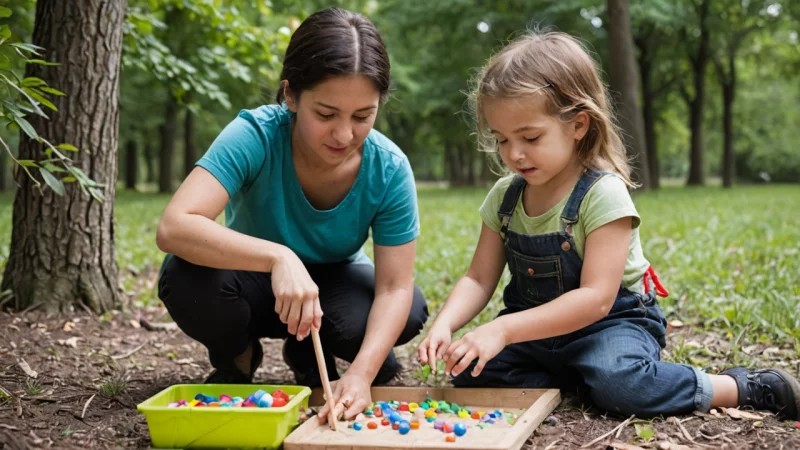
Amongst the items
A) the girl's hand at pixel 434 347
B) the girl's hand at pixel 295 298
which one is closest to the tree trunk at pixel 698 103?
the girl's hand at pixel 434 347

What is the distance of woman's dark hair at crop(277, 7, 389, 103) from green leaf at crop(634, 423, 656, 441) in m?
1.24

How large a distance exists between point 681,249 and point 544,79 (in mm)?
3180

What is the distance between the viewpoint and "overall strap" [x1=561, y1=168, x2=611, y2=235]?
7.58 ft

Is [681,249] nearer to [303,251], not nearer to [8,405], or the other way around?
[303,251]

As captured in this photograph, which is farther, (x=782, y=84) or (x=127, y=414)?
(x=782, y=84)

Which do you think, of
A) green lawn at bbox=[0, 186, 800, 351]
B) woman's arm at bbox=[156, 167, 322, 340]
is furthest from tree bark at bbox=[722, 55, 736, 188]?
woman's arm at bbox=[156, 167, 322, 340]

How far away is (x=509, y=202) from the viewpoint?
8.24ft

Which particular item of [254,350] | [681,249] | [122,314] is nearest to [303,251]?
[254,350]

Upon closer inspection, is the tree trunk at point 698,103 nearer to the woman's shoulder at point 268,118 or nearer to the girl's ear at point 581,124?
the girl's ear at point 581,124

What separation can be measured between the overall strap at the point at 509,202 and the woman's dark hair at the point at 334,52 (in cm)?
56

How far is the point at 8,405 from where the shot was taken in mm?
2119

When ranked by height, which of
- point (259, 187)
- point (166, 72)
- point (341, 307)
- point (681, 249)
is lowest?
point (681, 249)

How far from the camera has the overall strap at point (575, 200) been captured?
7.58 feet

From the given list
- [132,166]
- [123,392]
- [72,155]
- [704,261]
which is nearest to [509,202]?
[123,392]
